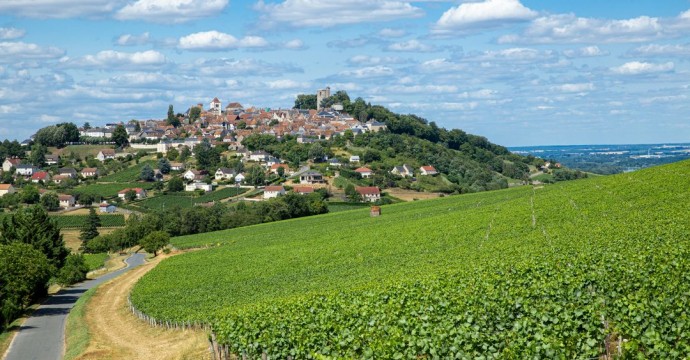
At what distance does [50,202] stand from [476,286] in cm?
11474

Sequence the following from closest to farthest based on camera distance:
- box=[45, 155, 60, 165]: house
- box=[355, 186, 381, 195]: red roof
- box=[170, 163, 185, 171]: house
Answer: box=[355, 186, 381, 195]: red roof < box=[170, 163, 185, 171]: house < box=[45, 155, 60, 165]: house

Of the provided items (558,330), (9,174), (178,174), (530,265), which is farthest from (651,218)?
(9,174)

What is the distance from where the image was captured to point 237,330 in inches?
954

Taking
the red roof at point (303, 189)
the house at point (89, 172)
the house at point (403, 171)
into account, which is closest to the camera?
the red roof at point (303, 189)

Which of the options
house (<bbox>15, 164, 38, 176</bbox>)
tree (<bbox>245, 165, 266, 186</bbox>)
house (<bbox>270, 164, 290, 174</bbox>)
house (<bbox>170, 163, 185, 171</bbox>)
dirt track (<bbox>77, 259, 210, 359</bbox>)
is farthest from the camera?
house (<bbox>15, 164, 38, 176</bbox>)

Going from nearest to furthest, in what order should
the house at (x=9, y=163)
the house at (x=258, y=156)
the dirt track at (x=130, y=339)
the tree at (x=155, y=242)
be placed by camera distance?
1. the dirt track at (x=130, y=339)
2. the tree at (x=155, y=242)
3. the house at (x=258, y=156)
4. the house at (x=9, y=163)

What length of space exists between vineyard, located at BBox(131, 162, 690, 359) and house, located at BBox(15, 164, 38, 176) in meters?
123

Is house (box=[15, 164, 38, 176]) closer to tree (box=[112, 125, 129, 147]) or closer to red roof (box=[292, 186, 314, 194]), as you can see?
tree (box=[112, 125, 129, 147])

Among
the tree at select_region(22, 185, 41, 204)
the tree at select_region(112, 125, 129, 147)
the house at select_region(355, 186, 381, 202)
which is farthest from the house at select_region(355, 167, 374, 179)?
the tree at select_region(112, 125, 129, 147)

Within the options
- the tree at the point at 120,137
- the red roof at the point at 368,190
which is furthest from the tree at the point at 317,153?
the tree at the point at 120,137

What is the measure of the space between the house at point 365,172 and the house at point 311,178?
8796 mm

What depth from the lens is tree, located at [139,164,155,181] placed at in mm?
152125

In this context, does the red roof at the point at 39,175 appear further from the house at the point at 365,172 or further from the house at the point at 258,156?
the house at the point at 365,172

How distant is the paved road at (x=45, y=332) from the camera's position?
32594mm
